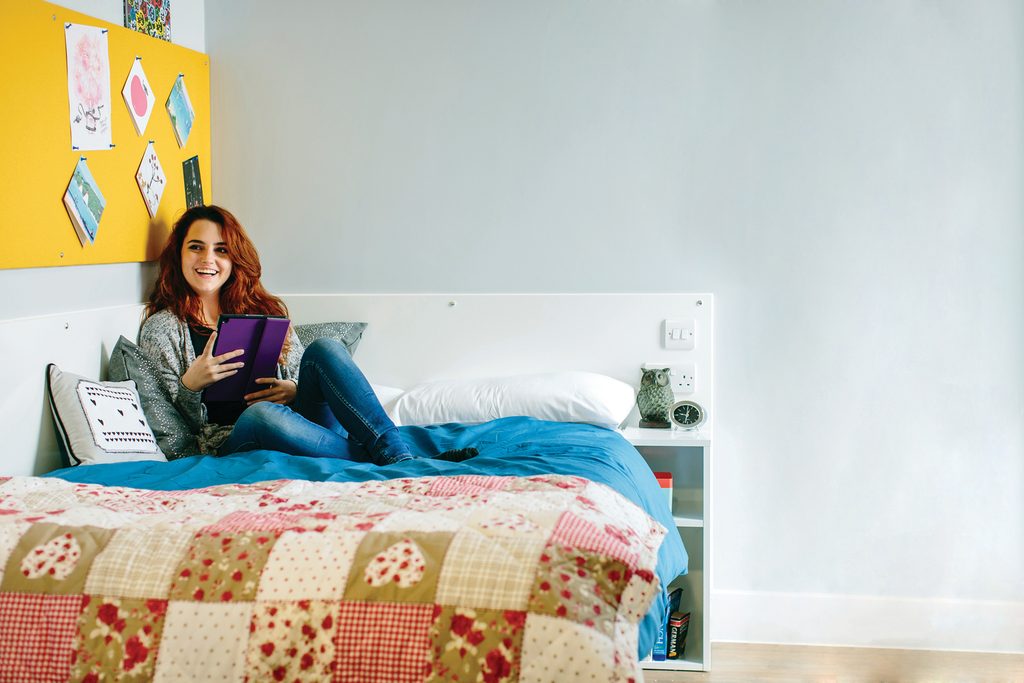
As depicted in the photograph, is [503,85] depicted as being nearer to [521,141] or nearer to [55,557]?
[521,141]

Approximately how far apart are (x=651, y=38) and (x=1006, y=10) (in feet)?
3.08

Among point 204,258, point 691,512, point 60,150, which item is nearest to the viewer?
point 60,150

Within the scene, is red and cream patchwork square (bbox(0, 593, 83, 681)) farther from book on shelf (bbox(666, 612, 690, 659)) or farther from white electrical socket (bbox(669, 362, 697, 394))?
white electrical socket (bbox(669, 362, 697, 394))

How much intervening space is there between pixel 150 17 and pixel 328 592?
2.02m

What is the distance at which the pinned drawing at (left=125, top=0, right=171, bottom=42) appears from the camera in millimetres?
2639

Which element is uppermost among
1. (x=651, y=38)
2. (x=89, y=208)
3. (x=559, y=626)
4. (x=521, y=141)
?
(x=651, y=38)

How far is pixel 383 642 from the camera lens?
48.6 inches

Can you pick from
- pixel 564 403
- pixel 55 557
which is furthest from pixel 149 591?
pixel 564 403

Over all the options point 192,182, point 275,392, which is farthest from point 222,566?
point 192,182

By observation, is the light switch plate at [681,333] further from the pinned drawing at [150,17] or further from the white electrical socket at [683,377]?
the pinned drawing at [150,17]

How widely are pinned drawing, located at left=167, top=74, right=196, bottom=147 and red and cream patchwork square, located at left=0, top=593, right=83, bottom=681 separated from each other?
1.82 m

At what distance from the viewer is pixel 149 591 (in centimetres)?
130

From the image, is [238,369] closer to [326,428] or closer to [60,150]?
[326,428]

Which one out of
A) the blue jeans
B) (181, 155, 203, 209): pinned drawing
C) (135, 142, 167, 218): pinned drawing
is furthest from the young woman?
(181, 155, 203, 209): pinned drawing
